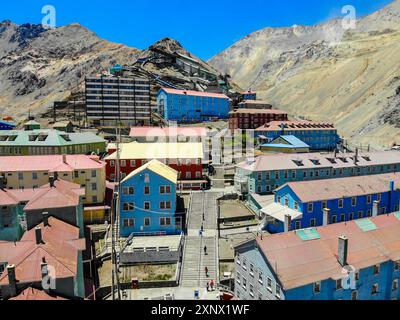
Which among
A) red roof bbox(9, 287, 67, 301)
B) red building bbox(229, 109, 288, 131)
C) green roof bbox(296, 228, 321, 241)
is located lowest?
red roof bbox(9, 287, 67, 301)

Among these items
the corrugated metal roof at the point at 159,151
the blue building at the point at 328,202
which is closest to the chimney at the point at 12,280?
the blue building at the point at 328,202

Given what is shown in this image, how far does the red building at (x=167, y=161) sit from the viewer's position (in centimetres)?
5616

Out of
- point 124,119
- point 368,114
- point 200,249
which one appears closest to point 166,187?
point 200,249

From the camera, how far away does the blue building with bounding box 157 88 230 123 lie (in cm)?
11238

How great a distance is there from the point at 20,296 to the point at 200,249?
21099mm

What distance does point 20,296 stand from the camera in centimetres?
2138

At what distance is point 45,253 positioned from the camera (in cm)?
2453

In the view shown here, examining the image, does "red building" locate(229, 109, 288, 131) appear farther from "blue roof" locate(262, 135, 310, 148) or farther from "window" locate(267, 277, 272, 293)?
"window" locate(267, 277, 272, 293)

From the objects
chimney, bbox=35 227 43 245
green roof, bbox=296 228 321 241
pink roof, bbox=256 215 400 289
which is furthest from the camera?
green roof, bbox=296 228 321 241

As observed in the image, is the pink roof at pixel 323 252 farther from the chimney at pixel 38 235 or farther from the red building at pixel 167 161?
the red building at pixel 167 161

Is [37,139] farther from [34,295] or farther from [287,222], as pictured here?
[287,222]

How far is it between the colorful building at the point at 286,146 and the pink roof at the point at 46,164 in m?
41.5

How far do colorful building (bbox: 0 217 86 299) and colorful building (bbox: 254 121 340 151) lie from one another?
223 feet

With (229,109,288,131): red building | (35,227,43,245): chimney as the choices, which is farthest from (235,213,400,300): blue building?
(229,109,288,131): red building
